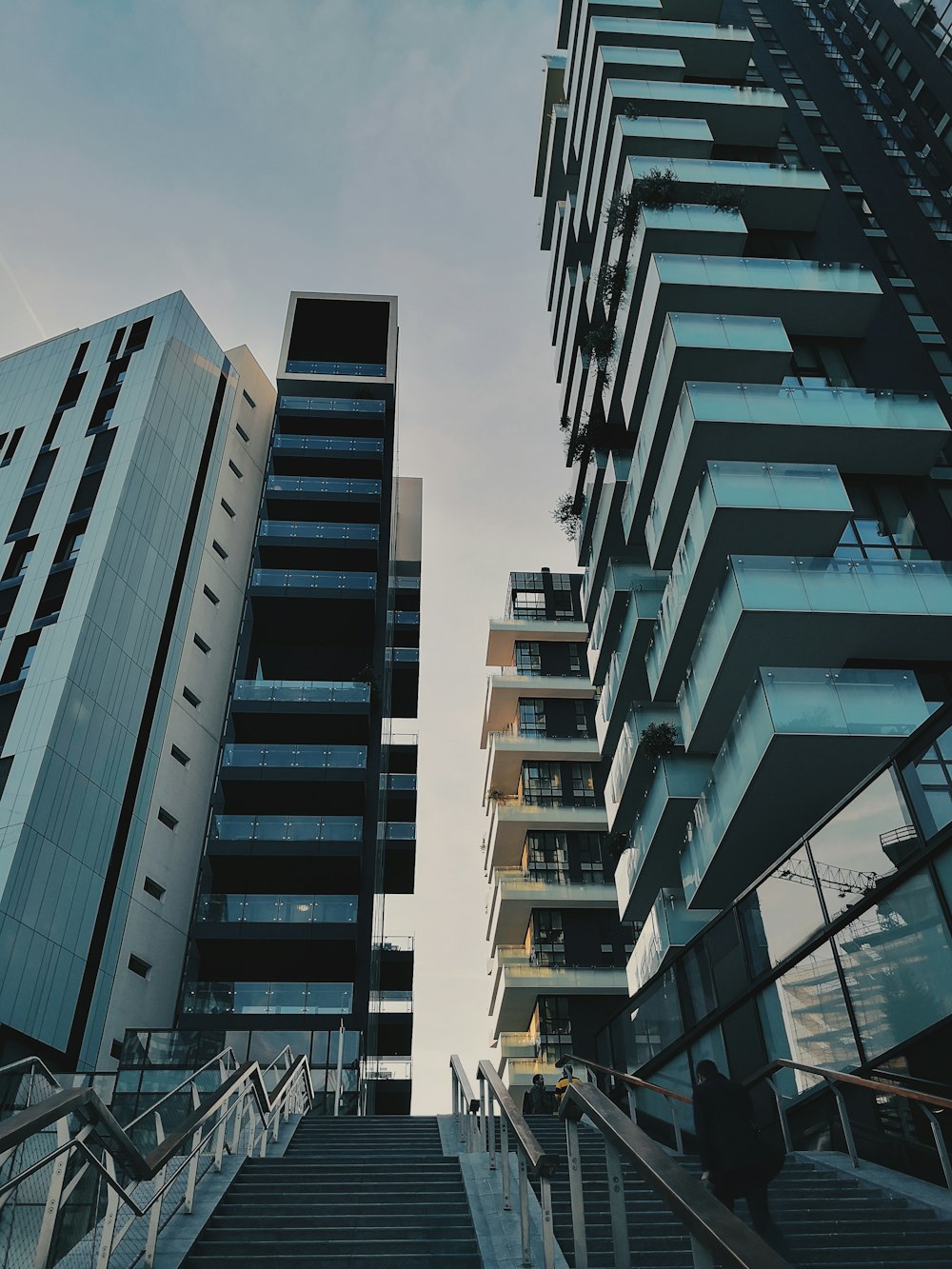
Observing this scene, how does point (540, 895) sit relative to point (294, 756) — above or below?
below

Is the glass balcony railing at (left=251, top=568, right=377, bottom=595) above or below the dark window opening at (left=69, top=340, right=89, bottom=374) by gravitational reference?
below

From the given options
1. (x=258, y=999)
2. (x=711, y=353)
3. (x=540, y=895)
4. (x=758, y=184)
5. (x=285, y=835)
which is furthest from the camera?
(x=540, y=895)

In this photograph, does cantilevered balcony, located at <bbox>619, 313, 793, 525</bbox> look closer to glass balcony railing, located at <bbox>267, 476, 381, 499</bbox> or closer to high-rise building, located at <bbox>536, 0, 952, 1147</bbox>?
high-rise building, located at <bbox>536, 0, 952, 1147</bbox>

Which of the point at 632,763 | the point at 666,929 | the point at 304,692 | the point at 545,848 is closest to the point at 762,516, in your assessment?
the point at 632,763

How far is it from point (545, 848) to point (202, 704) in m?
15.0

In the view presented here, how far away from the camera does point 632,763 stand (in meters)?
22.4

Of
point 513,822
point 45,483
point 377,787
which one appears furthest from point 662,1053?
point 45,483

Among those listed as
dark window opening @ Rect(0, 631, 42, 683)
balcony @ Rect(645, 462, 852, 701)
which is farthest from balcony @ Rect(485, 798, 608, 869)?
balcony @ Rect(645, 462, 852, 701)

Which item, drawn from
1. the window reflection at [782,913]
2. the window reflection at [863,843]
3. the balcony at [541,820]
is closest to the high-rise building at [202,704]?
→ the balcony at [541,820]

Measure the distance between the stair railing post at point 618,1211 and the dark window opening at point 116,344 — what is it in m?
39.3

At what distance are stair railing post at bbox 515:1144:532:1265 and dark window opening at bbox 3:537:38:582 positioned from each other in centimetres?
3004

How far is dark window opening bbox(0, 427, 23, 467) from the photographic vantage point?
37.2 meters

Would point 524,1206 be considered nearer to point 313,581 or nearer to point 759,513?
point 759,513

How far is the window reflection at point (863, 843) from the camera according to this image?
9.06m
